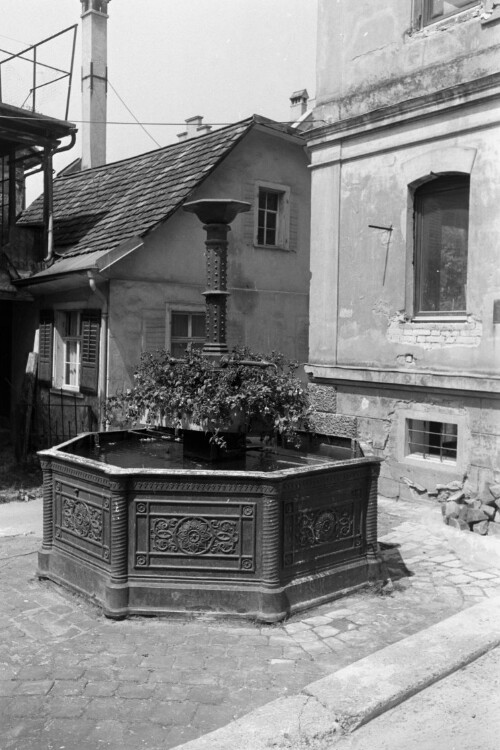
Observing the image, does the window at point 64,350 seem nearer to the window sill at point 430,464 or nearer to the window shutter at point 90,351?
the window shutter at point 90,351

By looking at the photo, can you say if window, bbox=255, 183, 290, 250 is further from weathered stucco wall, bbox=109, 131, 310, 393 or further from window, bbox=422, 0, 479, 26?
window, bbox=422, 0, 479, 26

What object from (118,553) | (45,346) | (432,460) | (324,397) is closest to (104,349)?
(45,346)

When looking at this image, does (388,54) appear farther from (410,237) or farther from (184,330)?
(184,330)

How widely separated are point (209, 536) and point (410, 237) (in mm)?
5595

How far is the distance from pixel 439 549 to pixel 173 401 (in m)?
3.56

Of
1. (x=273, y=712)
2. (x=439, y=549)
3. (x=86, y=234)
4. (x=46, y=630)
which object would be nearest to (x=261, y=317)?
(x=86, y=234)

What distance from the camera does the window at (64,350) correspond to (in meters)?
12.4

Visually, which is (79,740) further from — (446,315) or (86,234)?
(86,234)

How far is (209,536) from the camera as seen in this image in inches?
209

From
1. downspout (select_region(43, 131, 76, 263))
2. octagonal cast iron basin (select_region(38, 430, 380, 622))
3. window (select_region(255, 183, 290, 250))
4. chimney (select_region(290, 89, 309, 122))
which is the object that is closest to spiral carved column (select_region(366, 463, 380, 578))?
octagonal cast iron basin (select_region(38, 430, 380, 622))

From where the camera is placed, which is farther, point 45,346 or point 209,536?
point 45,346

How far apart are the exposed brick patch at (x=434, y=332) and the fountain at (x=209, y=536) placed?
334 centimetres

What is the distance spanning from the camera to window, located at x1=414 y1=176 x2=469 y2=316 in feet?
29.3

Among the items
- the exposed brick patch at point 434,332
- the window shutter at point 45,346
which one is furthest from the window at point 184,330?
the exposed brick patch at point 434,332
